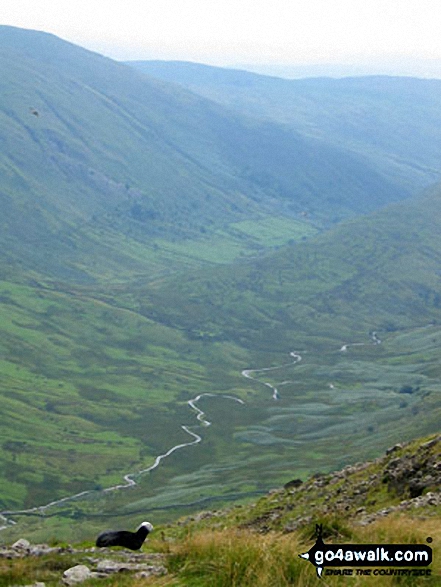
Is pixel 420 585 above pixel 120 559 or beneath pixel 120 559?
above

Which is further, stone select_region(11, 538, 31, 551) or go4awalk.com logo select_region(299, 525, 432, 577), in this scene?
stone select_region(11, 538, 31, 551)

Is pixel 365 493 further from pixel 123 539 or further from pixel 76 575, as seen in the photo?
pixel 76 575

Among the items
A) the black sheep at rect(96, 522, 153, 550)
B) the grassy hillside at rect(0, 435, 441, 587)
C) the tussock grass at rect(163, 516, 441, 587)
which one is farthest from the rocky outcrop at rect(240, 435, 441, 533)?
the tussock grass at rect(163, 516, 441, 587)

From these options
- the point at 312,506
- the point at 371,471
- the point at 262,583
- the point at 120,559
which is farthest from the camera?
the point at 371,471

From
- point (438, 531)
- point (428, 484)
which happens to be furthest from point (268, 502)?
point (438, 531)

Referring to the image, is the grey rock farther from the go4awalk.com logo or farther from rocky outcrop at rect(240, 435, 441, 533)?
rocky outcrop at rect(240, 435, 441, 533)

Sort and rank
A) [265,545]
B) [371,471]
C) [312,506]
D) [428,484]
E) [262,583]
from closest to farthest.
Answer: [262,583] < [265,545] < [428,484] < [312,506] < [371,471]

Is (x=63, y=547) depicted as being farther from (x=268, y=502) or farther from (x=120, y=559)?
(x=268, y=502)

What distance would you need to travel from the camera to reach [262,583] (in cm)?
1641

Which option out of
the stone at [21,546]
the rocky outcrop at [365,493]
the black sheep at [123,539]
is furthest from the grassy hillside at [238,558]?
the rocky outcrop at [365,493]

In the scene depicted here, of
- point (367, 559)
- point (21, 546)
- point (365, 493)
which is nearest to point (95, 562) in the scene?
point (21, 546)

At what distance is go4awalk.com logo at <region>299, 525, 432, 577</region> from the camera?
54.6ft

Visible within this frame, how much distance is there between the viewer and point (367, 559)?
667 inches

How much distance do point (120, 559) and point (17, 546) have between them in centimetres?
424
